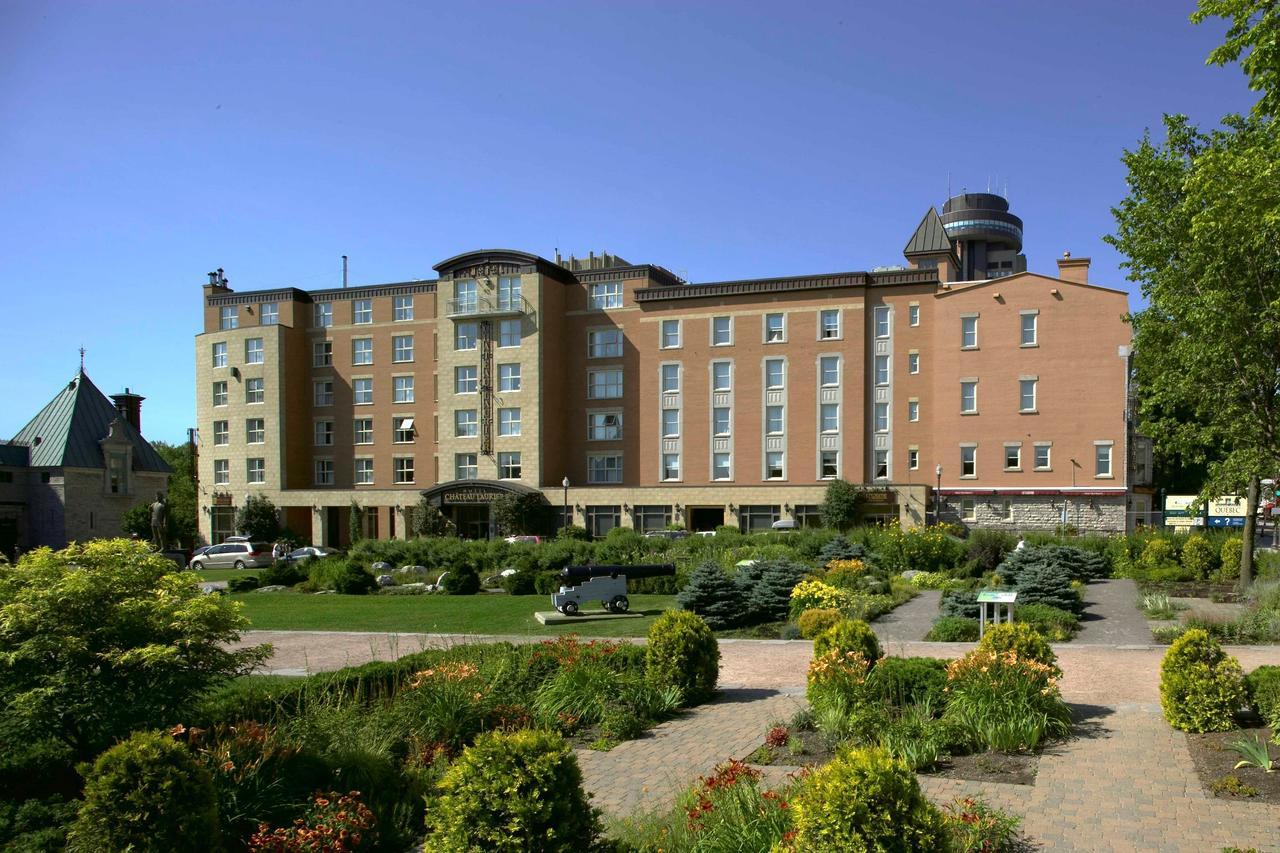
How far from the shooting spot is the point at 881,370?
51031 mm

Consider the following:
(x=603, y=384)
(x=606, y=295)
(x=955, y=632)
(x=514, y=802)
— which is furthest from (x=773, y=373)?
(x=514, y=802)

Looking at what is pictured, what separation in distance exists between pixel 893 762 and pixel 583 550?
2712 cm

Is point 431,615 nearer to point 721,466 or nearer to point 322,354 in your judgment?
point 721,466

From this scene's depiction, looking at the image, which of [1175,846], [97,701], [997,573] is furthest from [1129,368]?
[97,701]

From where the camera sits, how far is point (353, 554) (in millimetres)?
36531

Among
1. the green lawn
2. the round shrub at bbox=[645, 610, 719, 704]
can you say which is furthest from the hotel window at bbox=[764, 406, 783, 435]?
the round shrub at bbox=[645, 610, 719, 704]

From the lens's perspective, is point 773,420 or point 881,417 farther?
point 773,420

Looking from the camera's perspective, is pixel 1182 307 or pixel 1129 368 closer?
pixel 1182 307

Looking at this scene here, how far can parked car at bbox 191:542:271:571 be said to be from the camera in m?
44.7

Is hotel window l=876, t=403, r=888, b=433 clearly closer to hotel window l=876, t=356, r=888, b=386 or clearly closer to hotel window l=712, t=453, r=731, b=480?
hotel window l=876, t=356, r=888, b=386

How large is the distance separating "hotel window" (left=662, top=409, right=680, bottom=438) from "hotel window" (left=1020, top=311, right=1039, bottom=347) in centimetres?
1926

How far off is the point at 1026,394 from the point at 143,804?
158 feet

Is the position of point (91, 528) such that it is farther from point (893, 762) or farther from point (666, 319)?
point (893, 762)

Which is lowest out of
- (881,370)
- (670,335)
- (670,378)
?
(670,378)
